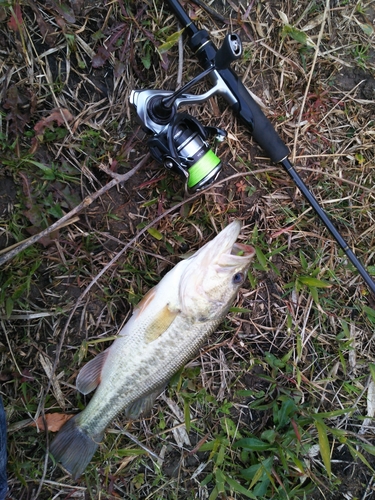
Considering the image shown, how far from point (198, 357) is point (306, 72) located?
2.20 meters

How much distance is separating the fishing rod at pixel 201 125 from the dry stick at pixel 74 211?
28cm

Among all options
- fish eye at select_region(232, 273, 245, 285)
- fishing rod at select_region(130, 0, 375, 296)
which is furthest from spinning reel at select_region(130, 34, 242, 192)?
fish eye at select_region(232, 273, 245, 285)

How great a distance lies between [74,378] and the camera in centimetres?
288

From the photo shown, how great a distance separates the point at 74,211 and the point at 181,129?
85cm

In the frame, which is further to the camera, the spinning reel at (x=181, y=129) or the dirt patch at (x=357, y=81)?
the dirt patch at (x=357, y=81)

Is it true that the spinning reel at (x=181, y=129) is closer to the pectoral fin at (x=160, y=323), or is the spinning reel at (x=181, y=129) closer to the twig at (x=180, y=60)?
the twig at (x=180, y=60)

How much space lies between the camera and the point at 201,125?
→ 8.72 feet

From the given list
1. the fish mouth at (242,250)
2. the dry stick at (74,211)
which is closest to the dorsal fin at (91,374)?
the dry stick at (74,211)

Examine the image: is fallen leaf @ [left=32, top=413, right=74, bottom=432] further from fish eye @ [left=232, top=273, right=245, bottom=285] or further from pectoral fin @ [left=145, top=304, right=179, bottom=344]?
fish eye @ [left=232, top=273, right=245, bottom=285]

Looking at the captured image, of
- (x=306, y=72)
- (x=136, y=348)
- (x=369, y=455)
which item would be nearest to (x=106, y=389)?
(x=136, y=348)

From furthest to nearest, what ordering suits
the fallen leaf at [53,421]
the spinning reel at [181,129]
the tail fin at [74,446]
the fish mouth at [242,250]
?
the fallen leaf at [53,421]
the tail fin at [74,446]
the fish mouth at [242,250]
the spinning reel at [181,129]

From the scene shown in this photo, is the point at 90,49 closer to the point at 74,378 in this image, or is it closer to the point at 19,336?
the point at 19,336

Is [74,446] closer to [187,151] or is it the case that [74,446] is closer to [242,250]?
[242,250]

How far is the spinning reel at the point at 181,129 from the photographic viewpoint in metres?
2.47
